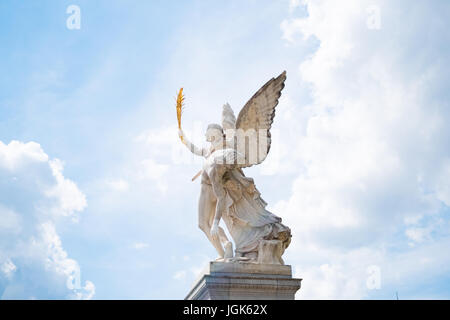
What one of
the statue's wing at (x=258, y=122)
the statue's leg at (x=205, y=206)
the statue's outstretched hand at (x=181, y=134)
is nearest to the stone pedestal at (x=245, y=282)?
the statue's leg at (x=205, y=206)

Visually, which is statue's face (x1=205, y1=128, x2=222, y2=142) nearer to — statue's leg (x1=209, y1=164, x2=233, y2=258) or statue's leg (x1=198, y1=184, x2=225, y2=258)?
statue's leg (x1=209, y1=164, x2=233, y2=258)

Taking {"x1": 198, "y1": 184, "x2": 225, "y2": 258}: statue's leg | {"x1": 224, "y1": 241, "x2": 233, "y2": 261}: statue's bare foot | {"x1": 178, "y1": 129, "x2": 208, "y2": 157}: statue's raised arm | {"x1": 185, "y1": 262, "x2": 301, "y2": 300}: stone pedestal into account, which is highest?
{"x1": 178, "y1": 129, "x2": 208, "y2": 157}: statue's raised arm

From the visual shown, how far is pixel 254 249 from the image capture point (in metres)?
12.0

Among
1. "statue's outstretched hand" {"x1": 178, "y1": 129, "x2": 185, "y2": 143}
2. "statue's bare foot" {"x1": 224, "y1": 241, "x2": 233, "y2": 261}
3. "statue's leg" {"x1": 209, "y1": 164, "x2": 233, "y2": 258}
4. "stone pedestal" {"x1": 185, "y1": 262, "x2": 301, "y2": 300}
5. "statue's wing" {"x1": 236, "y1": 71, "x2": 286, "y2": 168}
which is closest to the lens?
"stone pedestal" {"x1": 185, "y1": 262, "x2": 301, "y2": 300}

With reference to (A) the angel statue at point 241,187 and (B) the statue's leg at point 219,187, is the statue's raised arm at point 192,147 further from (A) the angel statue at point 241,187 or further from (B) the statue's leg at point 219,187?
(B) the statue's leg at point 219,187

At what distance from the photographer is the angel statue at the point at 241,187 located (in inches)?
474

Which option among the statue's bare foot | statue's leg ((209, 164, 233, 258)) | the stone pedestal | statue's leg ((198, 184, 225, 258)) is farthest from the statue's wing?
the stone pedestal

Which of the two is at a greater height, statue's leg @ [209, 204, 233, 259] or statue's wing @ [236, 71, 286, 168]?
statue's wing @ [236, 71, 286, 168]

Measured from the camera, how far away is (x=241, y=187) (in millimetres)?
12672

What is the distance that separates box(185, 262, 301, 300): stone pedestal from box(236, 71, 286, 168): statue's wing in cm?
256

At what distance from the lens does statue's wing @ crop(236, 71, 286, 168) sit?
1284cm

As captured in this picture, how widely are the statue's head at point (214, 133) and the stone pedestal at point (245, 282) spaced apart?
124 inches
